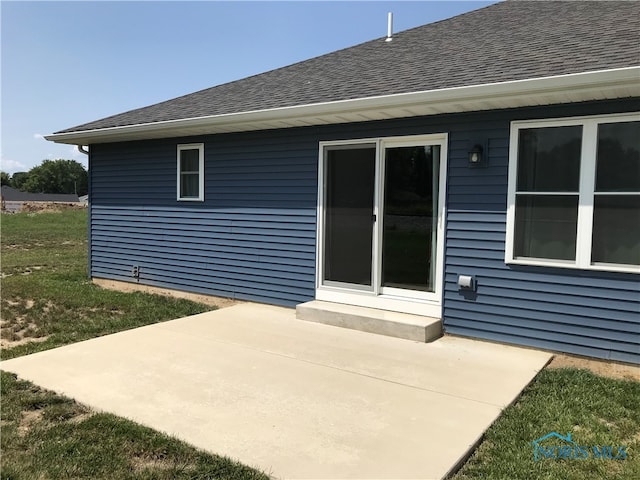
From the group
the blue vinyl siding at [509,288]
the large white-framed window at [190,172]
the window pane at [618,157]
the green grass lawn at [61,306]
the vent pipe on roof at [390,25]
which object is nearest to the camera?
the window pane at [618,157]

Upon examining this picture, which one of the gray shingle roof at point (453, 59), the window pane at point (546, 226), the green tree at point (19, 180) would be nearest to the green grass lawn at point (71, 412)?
the gray shingle roof at point (453, 59)

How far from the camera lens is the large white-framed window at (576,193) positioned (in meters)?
3.91

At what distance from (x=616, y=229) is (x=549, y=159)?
0.82 meters

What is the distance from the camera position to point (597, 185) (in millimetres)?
4008

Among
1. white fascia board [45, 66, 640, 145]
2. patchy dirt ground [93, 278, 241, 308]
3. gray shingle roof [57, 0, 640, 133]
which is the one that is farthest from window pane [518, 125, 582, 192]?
patchy dirt ground [93, 278, 241, 308]

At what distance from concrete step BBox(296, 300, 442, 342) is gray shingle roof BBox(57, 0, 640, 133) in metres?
2.29

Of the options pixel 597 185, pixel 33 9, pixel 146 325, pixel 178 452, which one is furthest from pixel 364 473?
pixel 33 9

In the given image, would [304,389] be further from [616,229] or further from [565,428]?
[616,229]

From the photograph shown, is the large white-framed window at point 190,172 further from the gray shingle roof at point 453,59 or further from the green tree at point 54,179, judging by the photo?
the green tree at point 54,179

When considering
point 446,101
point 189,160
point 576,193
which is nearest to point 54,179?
point 189,160

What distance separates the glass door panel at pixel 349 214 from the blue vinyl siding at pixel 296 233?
0.61 ft

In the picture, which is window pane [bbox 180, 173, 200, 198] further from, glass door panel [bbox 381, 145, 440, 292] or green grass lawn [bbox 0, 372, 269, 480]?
green grass lawn [bbox 0, 372, 269, 480]

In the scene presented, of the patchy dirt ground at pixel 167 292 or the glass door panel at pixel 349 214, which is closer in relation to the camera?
the glass door panel at pixel 349 214

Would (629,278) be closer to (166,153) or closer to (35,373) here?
(35,373)
